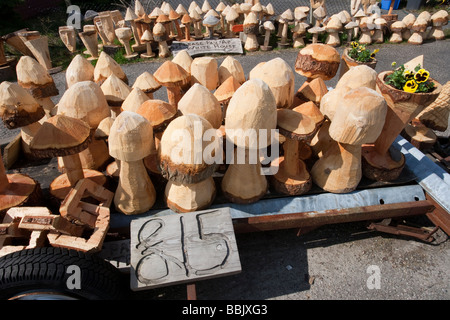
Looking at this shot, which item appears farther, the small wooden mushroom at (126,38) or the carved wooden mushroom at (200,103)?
the small wooden mushroom at (126,38)

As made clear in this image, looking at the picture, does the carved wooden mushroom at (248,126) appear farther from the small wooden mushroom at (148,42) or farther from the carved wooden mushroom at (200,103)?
the small wooden mushroom at (148,42)

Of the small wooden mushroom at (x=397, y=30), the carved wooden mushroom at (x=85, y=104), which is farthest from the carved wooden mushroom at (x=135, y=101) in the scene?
the small wooden mushroom at (x=397, y=30)

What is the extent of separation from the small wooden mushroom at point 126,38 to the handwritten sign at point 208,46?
80 centimetres

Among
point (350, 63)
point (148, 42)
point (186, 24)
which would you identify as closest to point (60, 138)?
point (350, 63)

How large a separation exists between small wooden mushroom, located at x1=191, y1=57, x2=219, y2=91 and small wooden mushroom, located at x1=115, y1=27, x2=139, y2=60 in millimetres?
3937

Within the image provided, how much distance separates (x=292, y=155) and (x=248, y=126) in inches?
18.2

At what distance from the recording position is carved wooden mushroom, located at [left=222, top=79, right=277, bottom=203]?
1443mm

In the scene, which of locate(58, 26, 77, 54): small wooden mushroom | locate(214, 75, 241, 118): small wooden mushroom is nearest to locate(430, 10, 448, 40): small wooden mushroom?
locate(214, 75, 241, 118): small wooden mushroom

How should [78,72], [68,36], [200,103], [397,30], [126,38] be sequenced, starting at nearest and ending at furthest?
[200,103] < [78,72] < [126,38] < [68,36] < [397,30]

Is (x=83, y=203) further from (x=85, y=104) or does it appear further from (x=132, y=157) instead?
(x=85, y=104)

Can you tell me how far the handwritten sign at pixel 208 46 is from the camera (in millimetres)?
5812

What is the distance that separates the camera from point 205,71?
2.06 metres

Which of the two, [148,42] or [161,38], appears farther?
[148,42]
